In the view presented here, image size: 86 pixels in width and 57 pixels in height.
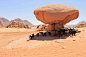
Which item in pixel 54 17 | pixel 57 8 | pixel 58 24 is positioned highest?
pixel 57 8

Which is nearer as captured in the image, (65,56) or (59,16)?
(65,56)

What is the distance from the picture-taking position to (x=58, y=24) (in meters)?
11.4

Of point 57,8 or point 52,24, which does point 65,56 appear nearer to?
point 57,8

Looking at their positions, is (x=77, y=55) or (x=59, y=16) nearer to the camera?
(x=77, y=55)

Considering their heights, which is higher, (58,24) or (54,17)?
(54,17)

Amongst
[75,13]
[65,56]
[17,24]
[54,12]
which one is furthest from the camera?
[17,24]

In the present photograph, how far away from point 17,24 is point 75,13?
3635cm

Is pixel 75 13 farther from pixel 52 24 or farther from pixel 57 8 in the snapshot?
pixel 52 24

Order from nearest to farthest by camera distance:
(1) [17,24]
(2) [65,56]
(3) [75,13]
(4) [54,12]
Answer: (2) [65,56] < (4) [54,12] < (3) [75,13] < (1) [17,24]

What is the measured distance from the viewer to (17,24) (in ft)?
140

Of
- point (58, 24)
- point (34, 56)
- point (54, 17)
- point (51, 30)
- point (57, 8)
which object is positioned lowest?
point (34, 56)

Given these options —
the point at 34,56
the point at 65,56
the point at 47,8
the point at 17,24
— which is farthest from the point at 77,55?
the point at 17,24

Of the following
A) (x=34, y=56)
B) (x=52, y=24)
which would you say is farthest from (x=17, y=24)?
(x=34, y=56)

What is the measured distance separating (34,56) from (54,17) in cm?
608
